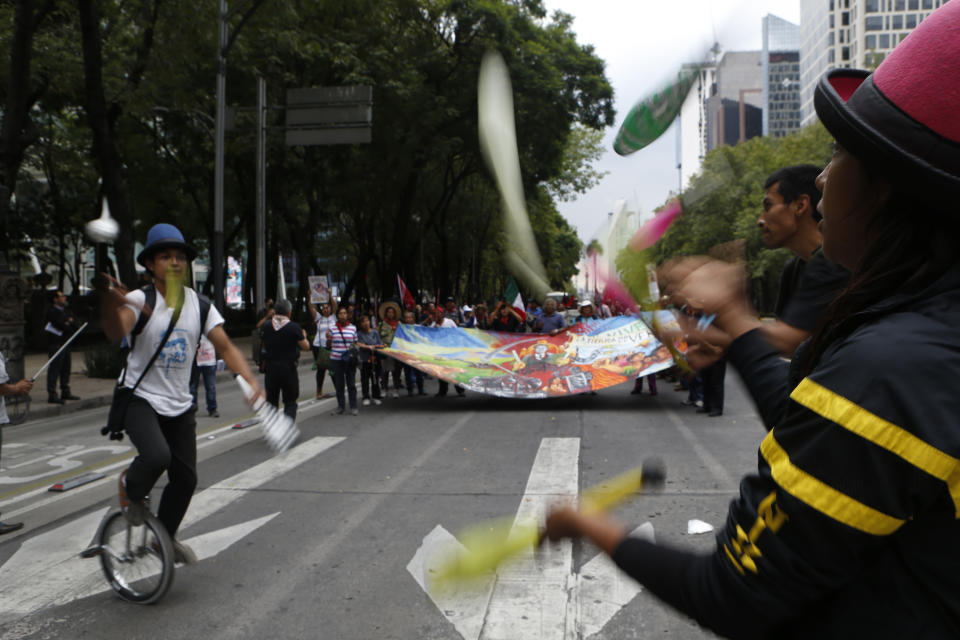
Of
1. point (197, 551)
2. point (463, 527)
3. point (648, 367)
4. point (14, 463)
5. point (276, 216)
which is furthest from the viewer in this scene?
point (276, 216)

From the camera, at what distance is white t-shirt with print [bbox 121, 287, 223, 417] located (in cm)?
436

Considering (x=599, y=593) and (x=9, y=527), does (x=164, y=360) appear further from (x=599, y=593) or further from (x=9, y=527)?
(x=599, y=593)

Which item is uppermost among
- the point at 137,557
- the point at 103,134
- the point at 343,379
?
the point at 103,134

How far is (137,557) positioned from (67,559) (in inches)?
43.7

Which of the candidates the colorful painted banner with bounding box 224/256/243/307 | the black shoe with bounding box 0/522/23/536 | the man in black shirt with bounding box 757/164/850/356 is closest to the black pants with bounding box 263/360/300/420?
the black shoe with bounding box 0/522/23/536

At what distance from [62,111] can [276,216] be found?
11.4 m

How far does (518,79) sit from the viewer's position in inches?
147

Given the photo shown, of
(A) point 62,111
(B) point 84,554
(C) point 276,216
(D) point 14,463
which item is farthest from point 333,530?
(C) point 276,216

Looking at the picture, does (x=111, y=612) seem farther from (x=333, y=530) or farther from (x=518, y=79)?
(x=518, y=79)

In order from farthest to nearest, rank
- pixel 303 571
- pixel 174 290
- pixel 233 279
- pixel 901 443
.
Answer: pixel 233 279, pixel 303 571, pixel 174 290, pixel 901 443

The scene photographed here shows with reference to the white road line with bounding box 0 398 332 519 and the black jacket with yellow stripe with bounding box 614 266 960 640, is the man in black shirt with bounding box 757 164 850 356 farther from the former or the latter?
the white road line with bounding box 0 398 332 519

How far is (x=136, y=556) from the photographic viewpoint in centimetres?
443

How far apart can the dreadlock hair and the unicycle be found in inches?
159

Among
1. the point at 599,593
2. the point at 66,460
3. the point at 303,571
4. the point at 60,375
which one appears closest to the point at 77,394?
the point at 60,375
